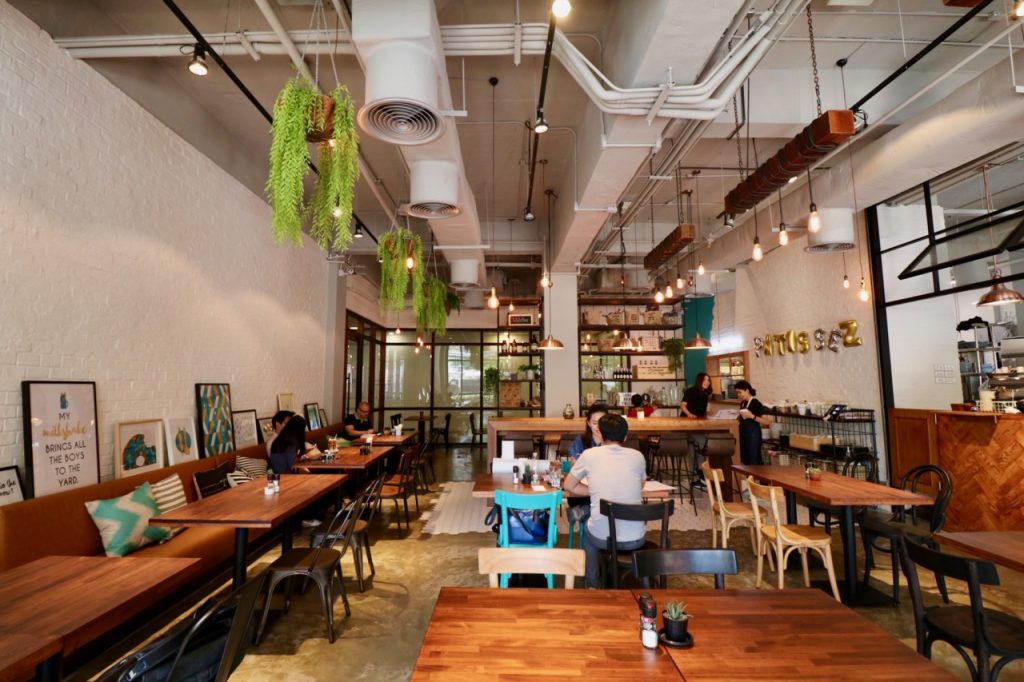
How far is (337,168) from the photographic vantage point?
3.02 m

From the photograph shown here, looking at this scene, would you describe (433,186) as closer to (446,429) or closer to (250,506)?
(250,506)

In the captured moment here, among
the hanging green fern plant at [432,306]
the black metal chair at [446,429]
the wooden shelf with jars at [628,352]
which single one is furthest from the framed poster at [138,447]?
the wooden shelf with jars at [628,352]

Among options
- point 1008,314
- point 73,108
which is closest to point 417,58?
point 73,108

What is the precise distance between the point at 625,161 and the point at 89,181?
14.9ft

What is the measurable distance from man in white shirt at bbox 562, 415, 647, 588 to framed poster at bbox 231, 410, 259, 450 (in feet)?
15.0

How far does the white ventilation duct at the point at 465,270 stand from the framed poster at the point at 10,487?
5569 millimetres

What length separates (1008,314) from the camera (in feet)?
25.3

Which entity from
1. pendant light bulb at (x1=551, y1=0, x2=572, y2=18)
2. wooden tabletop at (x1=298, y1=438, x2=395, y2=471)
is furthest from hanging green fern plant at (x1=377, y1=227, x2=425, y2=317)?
pendant light bulb at (x1=551, y1=0, x2=572, y2=18)

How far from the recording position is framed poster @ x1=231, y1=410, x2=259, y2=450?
5.95 m

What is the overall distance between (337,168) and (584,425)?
224 inches

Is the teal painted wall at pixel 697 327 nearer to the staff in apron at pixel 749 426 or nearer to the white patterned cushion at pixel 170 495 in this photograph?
the staff in apron at pixel 749 426

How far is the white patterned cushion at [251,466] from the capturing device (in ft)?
18.1

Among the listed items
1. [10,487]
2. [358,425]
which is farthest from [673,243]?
[10,487]

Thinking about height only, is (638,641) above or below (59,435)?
below
